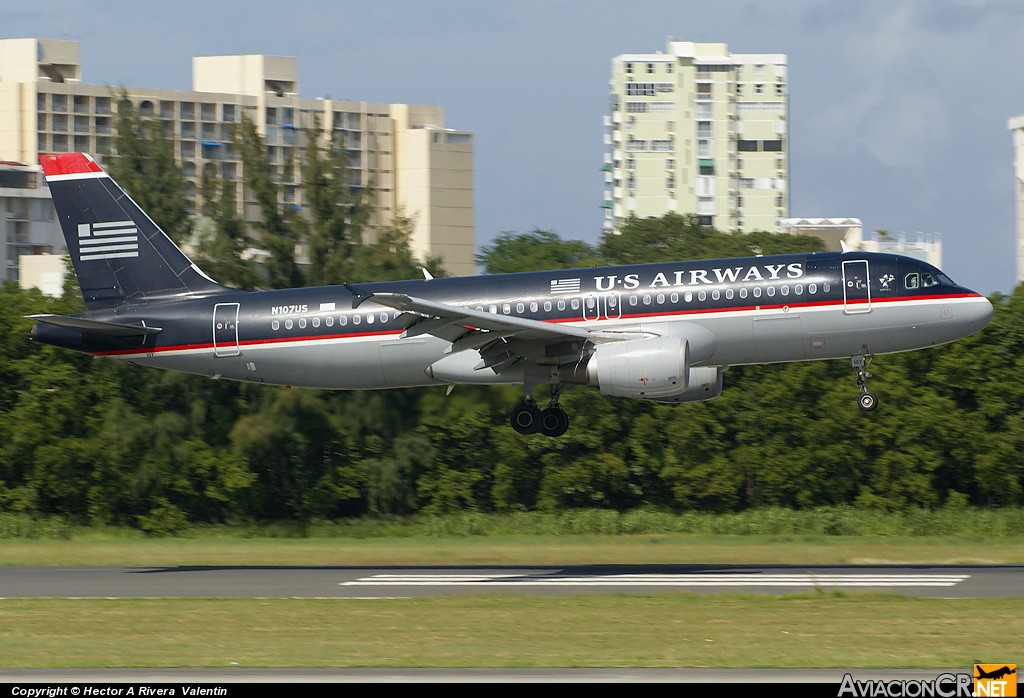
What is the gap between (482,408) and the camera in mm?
42656

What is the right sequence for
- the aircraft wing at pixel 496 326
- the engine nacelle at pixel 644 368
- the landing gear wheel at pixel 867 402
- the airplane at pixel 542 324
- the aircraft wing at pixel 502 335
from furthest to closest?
1. the landing gear wheel at pixel 867 402
2. the airplane at pixel 542 324
3. the aircraft wing at pixel 502 335
4. the engine nacelle at pixel 644 368
5. the aircraft wing at pixel 496 326

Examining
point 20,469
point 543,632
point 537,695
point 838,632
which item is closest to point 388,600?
point 543,632

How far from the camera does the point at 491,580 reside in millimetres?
32844

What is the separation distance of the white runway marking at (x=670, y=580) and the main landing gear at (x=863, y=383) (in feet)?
15.4

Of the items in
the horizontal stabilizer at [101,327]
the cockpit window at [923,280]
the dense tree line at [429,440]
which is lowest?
the dense tree line at [429,440]

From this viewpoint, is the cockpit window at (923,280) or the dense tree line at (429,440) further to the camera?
the dense tree line at (429,440)

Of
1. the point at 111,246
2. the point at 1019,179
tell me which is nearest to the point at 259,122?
the point at 1019,179

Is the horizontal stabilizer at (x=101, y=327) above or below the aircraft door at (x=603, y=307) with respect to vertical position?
below

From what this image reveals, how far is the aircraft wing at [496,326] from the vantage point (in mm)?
33281

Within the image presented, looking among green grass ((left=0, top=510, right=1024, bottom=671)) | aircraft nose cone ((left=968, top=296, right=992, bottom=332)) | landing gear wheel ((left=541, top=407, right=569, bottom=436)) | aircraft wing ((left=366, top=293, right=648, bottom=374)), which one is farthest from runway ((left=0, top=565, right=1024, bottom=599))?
aircraft nose cone ((left=968, top=296, right=992, bottom=332))

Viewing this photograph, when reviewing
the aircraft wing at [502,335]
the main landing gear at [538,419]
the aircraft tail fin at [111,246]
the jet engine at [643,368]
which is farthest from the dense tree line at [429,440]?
the jet engine at [643,368]

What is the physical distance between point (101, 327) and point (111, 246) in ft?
12.4

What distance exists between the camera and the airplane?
34844 millimetres

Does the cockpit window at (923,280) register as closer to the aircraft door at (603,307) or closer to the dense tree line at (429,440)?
the aircraft door at (603,307)
